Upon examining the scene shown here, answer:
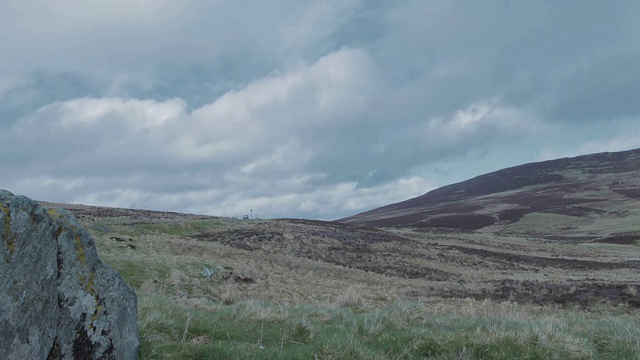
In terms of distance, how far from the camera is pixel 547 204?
115062 millimetres

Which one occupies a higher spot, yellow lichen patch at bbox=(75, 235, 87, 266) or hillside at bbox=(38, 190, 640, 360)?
yellow lichen patch at bbox=(75, 235, 87, 266)

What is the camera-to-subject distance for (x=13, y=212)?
16.1 feet

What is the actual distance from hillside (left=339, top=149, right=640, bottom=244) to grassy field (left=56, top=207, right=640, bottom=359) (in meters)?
30.5

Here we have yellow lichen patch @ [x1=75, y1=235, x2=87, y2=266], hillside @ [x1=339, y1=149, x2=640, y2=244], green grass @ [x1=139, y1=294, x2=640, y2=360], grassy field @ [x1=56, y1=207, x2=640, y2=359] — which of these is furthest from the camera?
hillside @ [x1=339, y1=149, x2=640, y2=244]

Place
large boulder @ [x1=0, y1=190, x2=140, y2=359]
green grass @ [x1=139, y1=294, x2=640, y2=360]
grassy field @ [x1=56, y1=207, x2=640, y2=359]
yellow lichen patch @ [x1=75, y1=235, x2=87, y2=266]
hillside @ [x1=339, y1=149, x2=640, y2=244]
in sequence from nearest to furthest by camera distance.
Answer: large boulder @ [x1=0, y1=190, x2=140, y2=359] < yellow lichen patch @ [x1=75, y1=235, x2=87, y2=266] < green grass @ [x1=139, y1=294, x2=640, y2=360] < grassy field @ [x1=56, y1=207, x2=640, y2=359] < hillside @ [x1=339, y1=149, x2=640, y2=244]

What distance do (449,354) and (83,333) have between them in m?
5.42

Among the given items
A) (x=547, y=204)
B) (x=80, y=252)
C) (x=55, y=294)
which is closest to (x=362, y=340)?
(x=80, y=252)

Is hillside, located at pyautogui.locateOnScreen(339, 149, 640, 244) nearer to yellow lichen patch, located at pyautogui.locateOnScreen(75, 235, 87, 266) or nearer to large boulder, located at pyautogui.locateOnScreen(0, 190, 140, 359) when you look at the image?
large boulder, located at pyautogui.locateOnScreen(0, 190, 140, 359)

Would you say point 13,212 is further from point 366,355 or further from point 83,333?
point 366,355

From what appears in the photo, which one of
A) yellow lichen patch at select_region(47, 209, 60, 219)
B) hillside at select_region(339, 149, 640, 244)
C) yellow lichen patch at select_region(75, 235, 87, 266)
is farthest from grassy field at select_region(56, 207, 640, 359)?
hillside at select_region(339, 149, 640, 244)

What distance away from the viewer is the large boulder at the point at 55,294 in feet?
15.2

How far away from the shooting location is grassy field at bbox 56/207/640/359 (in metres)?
7.62

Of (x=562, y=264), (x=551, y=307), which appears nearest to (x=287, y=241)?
(x=551, y=307)

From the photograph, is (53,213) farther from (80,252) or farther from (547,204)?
(547,204)
